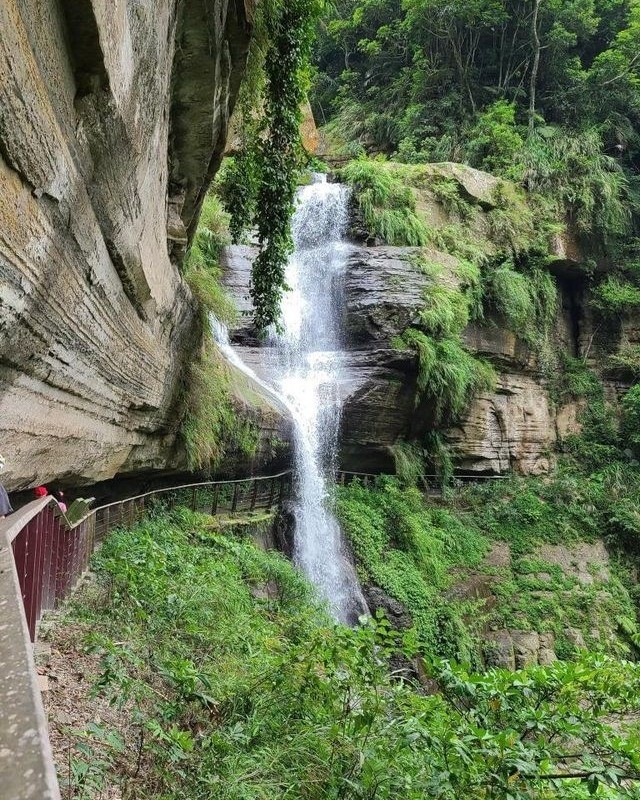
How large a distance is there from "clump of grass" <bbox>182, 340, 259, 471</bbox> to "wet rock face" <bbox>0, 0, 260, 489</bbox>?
5.65ft

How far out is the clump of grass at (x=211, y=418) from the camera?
29.9 ft

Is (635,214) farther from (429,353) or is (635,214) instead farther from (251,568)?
(251,568)

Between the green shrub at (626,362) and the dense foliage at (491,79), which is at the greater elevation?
the dense foliage at (491,79)

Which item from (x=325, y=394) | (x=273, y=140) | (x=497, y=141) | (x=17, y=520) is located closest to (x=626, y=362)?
(x=497, y=141)

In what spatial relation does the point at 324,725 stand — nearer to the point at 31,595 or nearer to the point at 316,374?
the point at 31,595

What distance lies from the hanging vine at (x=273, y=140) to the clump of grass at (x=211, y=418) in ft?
4.19

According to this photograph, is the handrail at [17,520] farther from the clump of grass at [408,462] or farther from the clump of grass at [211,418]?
the clump of grass at [408,462]

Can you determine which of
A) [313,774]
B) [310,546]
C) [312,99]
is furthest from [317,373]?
[312,99]

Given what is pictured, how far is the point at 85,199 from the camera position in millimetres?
3547

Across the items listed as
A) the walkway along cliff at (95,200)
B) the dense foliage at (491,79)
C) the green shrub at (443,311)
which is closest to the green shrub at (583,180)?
the dense foliage at (491,79)

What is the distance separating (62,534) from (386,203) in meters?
15.5

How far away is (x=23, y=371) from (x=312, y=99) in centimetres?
2948

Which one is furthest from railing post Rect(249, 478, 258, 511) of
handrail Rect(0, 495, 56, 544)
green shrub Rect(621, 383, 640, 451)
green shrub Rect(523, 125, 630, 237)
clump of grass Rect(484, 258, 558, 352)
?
green shrub Rect(523, 125, 630, 237)

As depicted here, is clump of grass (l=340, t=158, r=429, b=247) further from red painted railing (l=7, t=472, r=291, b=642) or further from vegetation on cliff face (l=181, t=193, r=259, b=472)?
red painted railing (l=7, t=472, r=291, b=642)
